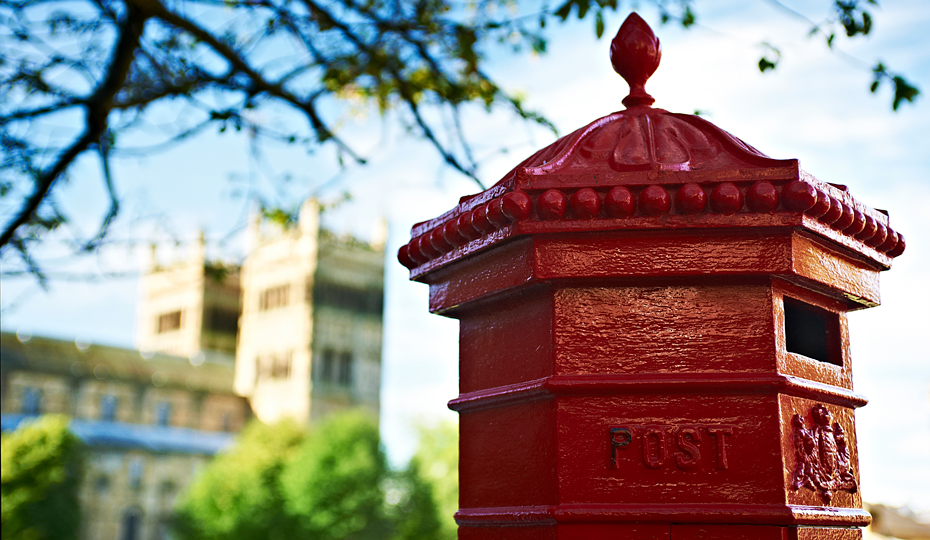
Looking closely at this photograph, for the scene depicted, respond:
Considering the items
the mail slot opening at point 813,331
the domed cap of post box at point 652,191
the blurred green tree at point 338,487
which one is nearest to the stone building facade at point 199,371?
the blurred green tree at point 338,487

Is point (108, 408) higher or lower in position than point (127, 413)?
Answer: higher

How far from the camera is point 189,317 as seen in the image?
172ft

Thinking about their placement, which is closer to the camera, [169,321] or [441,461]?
[441,461]

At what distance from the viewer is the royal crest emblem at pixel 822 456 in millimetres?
1264

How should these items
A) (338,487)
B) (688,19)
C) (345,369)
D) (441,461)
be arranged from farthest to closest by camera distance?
(345,369) → (441,461) → (338,487) → (688,19)

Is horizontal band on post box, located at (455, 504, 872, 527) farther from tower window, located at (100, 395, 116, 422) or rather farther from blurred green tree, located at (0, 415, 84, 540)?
tower window, located at (100, 395, 116, 422)

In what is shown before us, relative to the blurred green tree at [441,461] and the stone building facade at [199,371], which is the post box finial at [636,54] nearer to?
the blurred green tree at [441,461]

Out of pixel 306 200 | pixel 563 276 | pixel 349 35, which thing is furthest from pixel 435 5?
pixel 563 276

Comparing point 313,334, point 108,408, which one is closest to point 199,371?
point 108,408

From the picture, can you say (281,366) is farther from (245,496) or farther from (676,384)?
(676,384)

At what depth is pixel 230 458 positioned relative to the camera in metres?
33.7

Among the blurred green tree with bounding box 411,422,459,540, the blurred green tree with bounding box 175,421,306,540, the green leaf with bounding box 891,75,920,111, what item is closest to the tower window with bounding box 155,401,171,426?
the blurred green tree with bounding box 175,421,306,540

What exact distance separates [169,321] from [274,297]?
821cm

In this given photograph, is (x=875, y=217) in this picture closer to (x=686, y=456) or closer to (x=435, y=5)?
(x=686, y=456)
